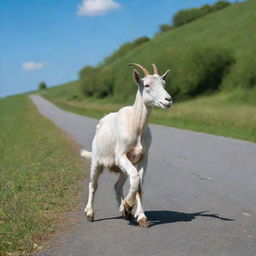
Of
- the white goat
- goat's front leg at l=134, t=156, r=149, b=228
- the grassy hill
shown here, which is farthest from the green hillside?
goat's front leg at l=134, t=156, r=149, b=228

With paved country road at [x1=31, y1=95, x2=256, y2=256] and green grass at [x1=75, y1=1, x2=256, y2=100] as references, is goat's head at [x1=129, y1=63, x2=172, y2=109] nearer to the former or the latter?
paved country road at [x1=31, y1=95, x2=256, y2=256]

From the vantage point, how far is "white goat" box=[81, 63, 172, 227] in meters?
7.34

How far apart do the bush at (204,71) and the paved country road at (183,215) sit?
4397cm

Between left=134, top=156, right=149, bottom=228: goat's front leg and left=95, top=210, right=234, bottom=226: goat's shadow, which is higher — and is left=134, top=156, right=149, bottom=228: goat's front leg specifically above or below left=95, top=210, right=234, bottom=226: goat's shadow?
above

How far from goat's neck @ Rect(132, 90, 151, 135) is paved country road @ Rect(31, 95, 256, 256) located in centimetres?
134

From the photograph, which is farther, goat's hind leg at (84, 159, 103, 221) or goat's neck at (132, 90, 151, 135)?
goat's hind leg at (84, 159, 103, 221)

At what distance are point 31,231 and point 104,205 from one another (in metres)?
2.05

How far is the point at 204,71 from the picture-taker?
5841 centimetres

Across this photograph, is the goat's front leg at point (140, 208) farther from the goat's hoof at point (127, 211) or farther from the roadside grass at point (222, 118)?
the roadside grass at point (222, 118)

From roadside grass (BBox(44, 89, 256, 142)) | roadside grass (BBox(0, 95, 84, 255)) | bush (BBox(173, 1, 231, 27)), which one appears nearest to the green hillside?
roadside grass (BBox(44, 89, 256, 142))

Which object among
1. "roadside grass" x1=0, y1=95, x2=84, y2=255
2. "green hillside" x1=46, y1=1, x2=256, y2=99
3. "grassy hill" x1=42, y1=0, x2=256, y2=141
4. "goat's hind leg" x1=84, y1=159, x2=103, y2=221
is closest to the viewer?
"roadside grass" x1=0, y1=95, x2=84, y2=255

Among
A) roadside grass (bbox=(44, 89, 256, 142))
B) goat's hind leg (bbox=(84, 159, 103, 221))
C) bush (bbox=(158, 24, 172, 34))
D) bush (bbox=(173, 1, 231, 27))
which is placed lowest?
roadside grass (bbox=(44, 89, 256, 142))

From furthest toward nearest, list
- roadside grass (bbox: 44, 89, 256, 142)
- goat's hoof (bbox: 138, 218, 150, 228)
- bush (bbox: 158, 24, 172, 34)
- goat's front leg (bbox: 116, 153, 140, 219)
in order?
bush (bbox: 158, 24, 172, 34)
roadside grass (bbox: 44, 89, 256, 142)
goat's hoof (bbox: 138, 218, 150, 228)
goat's front leg (bbox: 116, 153, 140, 219)

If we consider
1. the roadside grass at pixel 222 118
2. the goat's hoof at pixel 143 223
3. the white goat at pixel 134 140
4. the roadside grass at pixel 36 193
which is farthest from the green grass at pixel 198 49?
the goat's hoof at pixel 143 223
